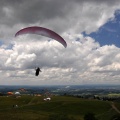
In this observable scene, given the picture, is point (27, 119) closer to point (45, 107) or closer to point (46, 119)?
point (46, 119)

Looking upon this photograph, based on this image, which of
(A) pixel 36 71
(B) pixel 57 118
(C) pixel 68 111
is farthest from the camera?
(C) pixel 68 111

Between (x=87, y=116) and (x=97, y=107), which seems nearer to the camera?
(x=87, y=116)

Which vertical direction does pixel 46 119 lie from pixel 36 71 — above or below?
below

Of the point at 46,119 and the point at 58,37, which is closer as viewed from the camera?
the point at 58,37

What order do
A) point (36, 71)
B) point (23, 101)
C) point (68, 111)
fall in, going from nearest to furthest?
point (36, 71), point (68, 111), point (23, 101)

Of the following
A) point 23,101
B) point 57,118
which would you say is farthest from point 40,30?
point 23,101

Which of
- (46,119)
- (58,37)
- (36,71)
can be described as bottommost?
(46,119)

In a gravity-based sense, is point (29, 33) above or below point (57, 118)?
above

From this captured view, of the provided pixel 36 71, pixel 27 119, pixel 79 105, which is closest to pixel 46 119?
pixel 27 119

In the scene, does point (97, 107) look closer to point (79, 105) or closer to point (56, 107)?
point (79, 105)
